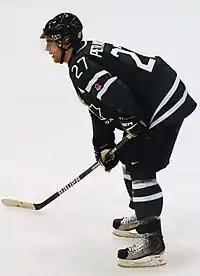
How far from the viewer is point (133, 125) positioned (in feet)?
7.04

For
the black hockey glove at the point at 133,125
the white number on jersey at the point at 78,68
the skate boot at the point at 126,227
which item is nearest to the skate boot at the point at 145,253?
the skate boot at the point at 126,227

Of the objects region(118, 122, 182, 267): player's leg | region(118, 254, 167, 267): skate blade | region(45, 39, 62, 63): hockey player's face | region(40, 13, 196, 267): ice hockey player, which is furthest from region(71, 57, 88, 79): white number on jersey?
region(118, 254, 167, 267): skate blade

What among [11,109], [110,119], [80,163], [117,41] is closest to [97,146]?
[110,119]

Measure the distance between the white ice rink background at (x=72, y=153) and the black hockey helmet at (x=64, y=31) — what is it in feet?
2.30

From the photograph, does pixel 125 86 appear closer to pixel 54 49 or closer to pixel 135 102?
pixel 135 102

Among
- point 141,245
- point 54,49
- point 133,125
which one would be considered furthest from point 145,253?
point 54,49

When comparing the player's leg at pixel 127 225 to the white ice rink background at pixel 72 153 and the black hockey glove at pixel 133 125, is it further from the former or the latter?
the black hockey glove at pixel 133 125

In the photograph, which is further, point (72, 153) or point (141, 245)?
point (72, 153)

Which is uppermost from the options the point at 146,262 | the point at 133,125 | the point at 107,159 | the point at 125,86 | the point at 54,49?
the point at 54,49

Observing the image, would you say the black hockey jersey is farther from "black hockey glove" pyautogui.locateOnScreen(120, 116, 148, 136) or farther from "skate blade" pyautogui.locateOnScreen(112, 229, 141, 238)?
"skate blade" pyautogui.locateOnScreen(112, 229, 141, 238)

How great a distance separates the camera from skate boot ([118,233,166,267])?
88.7 inches

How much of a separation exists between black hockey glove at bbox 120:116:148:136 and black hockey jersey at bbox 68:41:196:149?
2cm

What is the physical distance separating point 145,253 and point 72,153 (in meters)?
1.14

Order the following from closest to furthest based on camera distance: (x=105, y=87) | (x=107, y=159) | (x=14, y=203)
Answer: (x=105, y=87) → (x=107, y=159) → (x=14, y=203)
